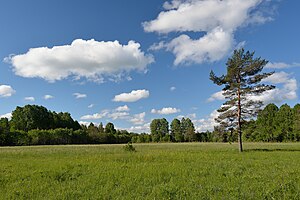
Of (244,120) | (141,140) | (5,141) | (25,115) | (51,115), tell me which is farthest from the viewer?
(51,115)

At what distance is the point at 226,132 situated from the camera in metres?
39.7

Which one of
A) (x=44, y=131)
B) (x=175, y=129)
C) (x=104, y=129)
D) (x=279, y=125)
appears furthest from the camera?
(x=104, y=129)

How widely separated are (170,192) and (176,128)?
136m

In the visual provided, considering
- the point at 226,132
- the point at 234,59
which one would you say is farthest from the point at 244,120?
the point at 234,59

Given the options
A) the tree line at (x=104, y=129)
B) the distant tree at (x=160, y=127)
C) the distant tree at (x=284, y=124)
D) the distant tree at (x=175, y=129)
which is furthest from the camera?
the distant tree at (x=160, y=127)

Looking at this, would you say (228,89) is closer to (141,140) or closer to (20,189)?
(20,189)

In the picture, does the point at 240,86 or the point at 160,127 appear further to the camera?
the point at 160,127

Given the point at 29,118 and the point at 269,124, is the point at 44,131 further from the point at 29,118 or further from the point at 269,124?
the point at 269,124

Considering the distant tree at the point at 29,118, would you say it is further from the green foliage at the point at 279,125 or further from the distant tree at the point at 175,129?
the green foliage at the point at 279,125

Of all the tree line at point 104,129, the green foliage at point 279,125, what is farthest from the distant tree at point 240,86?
the green foliage at point 279,125

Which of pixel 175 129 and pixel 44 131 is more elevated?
pixel 175 129

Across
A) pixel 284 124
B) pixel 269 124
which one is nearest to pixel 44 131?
pixel 269 124

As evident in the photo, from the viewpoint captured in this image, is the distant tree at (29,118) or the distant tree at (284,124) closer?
the distant tree at (284,124)

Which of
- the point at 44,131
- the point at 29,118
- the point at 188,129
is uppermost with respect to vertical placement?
the point at 29,118
